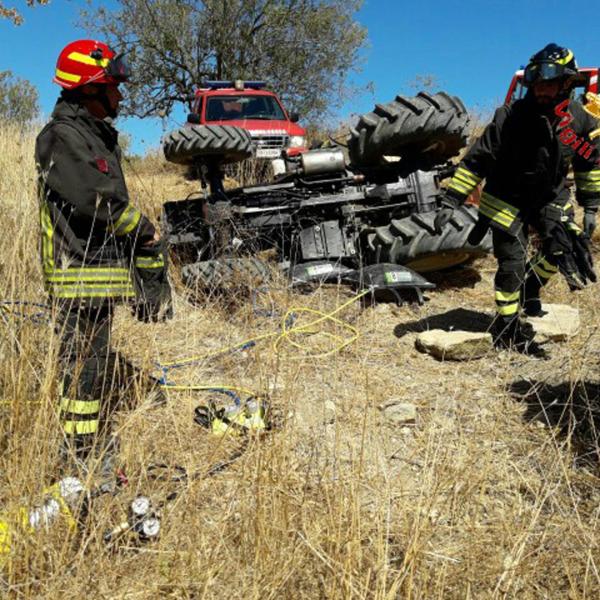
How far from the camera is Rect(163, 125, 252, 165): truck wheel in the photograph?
16.3 ft

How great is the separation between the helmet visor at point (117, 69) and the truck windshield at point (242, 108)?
745cm

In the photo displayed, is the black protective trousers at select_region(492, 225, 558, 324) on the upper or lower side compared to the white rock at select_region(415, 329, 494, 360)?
upper

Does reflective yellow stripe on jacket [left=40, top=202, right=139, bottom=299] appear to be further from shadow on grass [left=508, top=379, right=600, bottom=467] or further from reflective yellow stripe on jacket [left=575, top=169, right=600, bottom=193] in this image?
reflective yellow stripe on jacket [left=575, top=169, right=600, bottom=193]

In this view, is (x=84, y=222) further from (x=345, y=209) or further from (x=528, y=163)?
(x=345, y=209)

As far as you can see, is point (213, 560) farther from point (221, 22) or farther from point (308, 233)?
point (221, 22)

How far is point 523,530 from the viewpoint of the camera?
65.8 inches

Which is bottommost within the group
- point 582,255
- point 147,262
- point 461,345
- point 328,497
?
point 328,497

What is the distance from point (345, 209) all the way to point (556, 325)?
1962 mm

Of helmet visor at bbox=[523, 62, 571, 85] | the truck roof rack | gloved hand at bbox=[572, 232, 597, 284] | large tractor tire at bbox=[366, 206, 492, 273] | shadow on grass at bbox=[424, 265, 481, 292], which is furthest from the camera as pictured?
the truck roof rack

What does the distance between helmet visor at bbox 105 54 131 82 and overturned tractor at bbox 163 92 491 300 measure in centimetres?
221

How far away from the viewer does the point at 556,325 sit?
4.08 m

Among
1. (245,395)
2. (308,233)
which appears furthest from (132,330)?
(308,233)

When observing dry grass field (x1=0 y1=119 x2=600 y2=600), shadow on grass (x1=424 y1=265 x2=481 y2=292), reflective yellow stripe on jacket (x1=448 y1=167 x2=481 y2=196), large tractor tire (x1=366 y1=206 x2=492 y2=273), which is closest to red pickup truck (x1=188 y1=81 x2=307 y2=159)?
shadow on grass (x1=424 y1=265 x2=481 y2=292)

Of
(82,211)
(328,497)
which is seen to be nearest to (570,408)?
(328,497)
